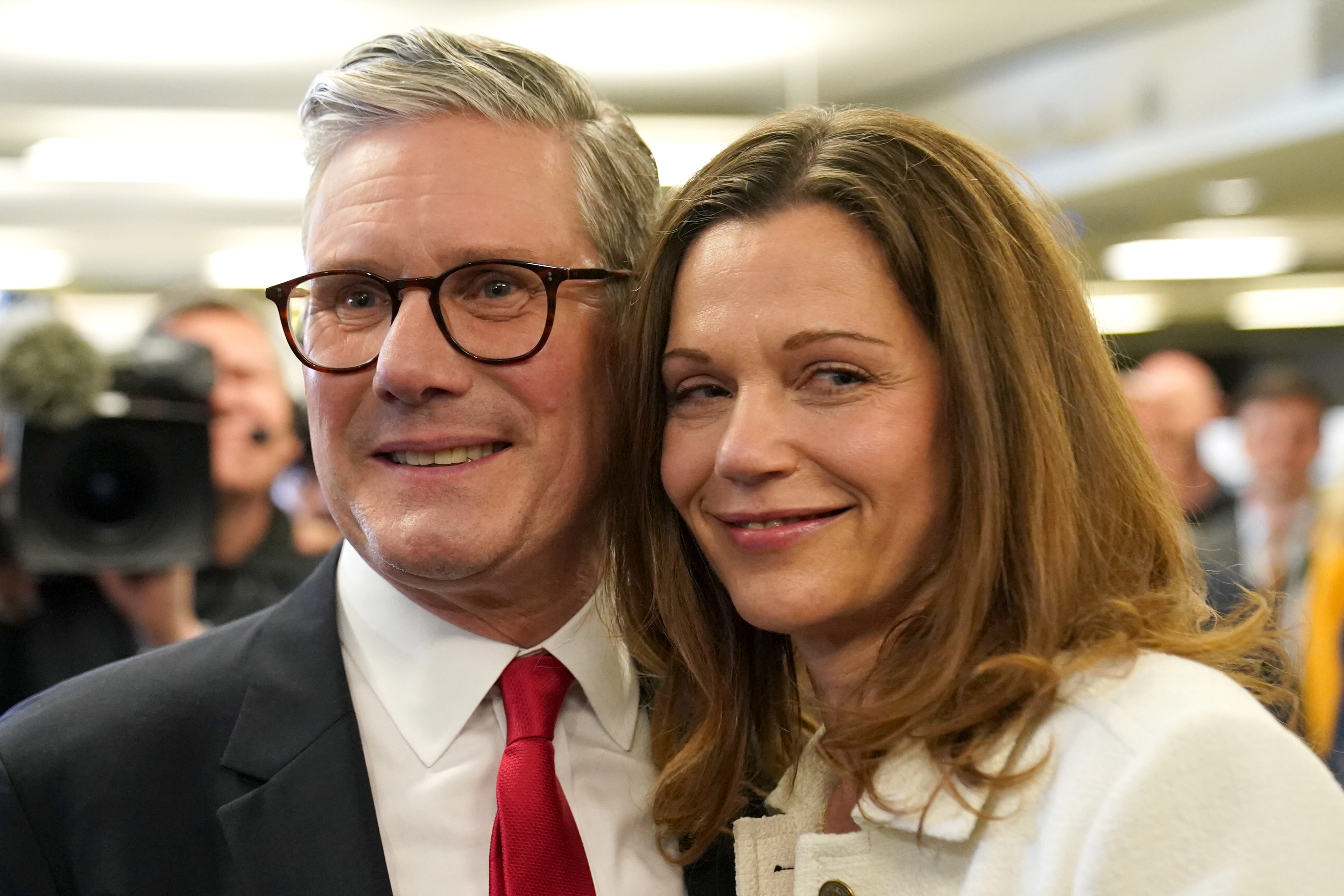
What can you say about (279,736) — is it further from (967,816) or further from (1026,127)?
(1026,127)

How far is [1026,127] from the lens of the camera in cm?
595

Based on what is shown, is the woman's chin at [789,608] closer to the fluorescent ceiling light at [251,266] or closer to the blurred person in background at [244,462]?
the blurred person in background at [244,462]

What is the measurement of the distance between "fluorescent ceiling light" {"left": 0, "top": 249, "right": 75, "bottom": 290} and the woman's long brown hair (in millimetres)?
7555

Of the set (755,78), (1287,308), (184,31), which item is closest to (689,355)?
(184,31)

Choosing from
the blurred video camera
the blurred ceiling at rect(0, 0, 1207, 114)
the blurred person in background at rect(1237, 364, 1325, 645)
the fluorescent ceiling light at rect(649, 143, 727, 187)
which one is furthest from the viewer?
the blurred person in background at rect(1237, 364, 1325, 645)

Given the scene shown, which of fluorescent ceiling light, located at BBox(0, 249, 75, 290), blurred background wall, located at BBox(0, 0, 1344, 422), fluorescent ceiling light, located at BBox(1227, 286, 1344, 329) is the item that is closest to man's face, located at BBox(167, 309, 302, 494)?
blurred background wall, located at BBox(0, 0, 1344, 422)

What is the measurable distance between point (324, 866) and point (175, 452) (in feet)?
4.33

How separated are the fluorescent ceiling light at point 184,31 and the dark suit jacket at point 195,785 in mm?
3853

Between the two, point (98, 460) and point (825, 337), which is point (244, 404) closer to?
point (98, 460)

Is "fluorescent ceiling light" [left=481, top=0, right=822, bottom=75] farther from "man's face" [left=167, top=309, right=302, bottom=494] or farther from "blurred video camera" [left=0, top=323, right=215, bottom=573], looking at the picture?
"blurred video camera" [left=0, top=323, right=215, bottom=573]

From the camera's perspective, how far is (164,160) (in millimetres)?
6051

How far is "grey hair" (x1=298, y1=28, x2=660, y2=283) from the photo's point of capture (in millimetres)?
1572

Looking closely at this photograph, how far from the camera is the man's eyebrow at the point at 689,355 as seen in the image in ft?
4.46

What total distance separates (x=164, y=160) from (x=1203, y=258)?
21.0 feet
